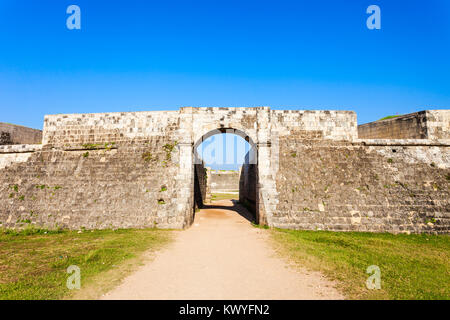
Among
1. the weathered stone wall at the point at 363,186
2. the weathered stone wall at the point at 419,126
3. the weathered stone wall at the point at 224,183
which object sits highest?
the weathered stone wall at the point at 419,126

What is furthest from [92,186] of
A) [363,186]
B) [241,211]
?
[363,186]

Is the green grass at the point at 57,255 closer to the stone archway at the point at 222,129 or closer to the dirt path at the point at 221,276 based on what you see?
the dirt path at the point at 221,276

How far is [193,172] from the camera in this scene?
500 inches

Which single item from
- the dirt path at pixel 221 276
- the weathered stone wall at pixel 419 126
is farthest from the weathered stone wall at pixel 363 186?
the dirt path at pixel 221 276

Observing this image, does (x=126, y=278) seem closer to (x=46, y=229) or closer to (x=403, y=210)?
(x=46, y=229)

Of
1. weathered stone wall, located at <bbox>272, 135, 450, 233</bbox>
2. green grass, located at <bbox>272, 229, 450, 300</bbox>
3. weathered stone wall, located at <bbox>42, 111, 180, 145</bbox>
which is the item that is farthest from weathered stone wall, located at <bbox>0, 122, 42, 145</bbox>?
green grass, located at <bbox>272, 229, 450, 300</bbox>

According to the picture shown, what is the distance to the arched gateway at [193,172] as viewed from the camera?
440 inches

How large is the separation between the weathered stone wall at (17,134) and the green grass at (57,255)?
8.86 metres

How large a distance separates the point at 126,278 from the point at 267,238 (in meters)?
5.65

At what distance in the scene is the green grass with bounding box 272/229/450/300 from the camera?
5.00 m

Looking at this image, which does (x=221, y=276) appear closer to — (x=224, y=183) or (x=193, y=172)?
(x=193, y=172)

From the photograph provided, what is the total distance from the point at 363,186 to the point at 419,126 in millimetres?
6086

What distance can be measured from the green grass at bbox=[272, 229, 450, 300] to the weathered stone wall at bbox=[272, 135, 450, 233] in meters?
0.72
